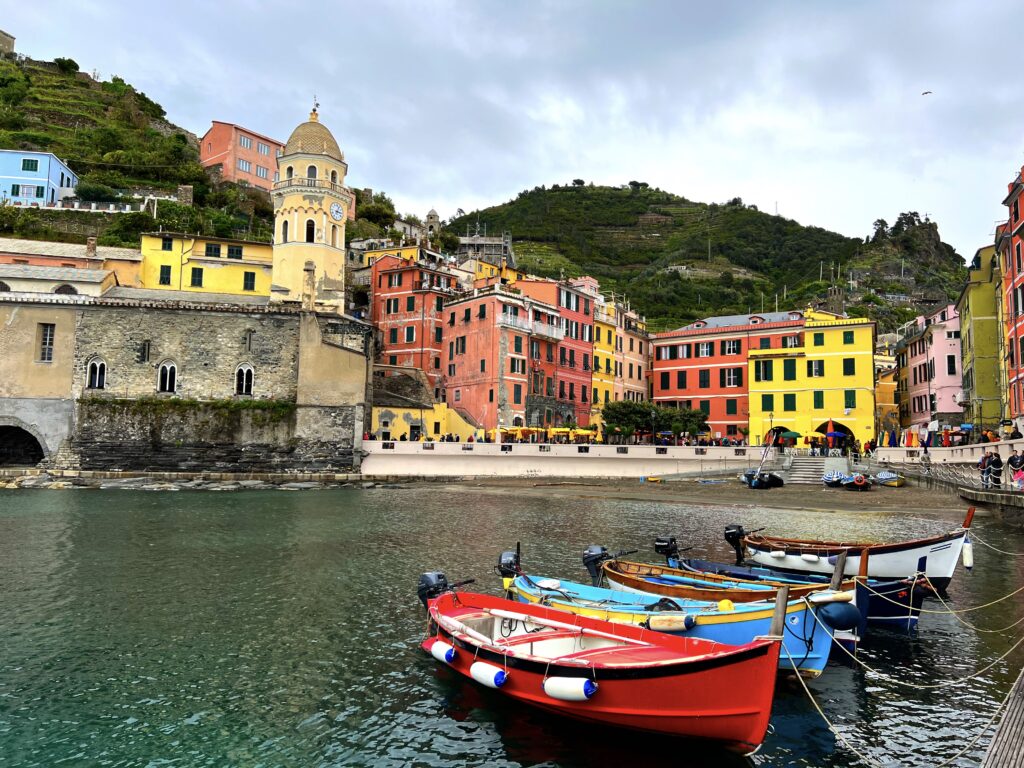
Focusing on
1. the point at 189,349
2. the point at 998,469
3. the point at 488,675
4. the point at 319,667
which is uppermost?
the point at 189,349

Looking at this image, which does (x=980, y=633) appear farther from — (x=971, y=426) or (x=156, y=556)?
(x=971, y=426)

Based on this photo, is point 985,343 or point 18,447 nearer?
point 985,343

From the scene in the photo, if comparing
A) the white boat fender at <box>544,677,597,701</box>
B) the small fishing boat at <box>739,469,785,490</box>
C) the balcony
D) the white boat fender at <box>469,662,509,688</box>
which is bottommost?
the white boat fender at <box>469,662,509,688</box>

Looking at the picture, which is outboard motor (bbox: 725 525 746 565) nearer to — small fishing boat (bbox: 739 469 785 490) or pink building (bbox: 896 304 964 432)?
small fishing boat (bbox: 739 469 785 490)

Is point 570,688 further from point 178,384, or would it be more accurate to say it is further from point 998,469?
point 178,384

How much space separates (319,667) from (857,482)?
34331 mm

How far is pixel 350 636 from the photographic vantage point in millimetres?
13352

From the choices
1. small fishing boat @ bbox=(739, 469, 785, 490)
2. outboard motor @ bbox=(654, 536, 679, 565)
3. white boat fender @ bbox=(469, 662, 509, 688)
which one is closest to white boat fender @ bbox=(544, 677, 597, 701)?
white boat fender @ bbox=(469, 662, 509, 688)

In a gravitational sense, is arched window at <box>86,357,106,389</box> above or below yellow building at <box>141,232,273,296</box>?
below

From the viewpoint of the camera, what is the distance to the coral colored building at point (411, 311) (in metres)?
61.6

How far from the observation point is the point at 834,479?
40125 mm

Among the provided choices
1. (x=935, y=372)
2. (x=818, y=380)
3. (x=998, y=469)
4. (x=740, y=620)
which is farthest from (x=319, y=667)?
(x=935, y=372)

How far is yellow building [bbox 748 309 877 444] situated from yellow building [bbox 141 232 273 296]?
4199 cm

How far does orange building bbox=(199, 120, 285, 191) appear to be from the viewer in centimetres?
8850
